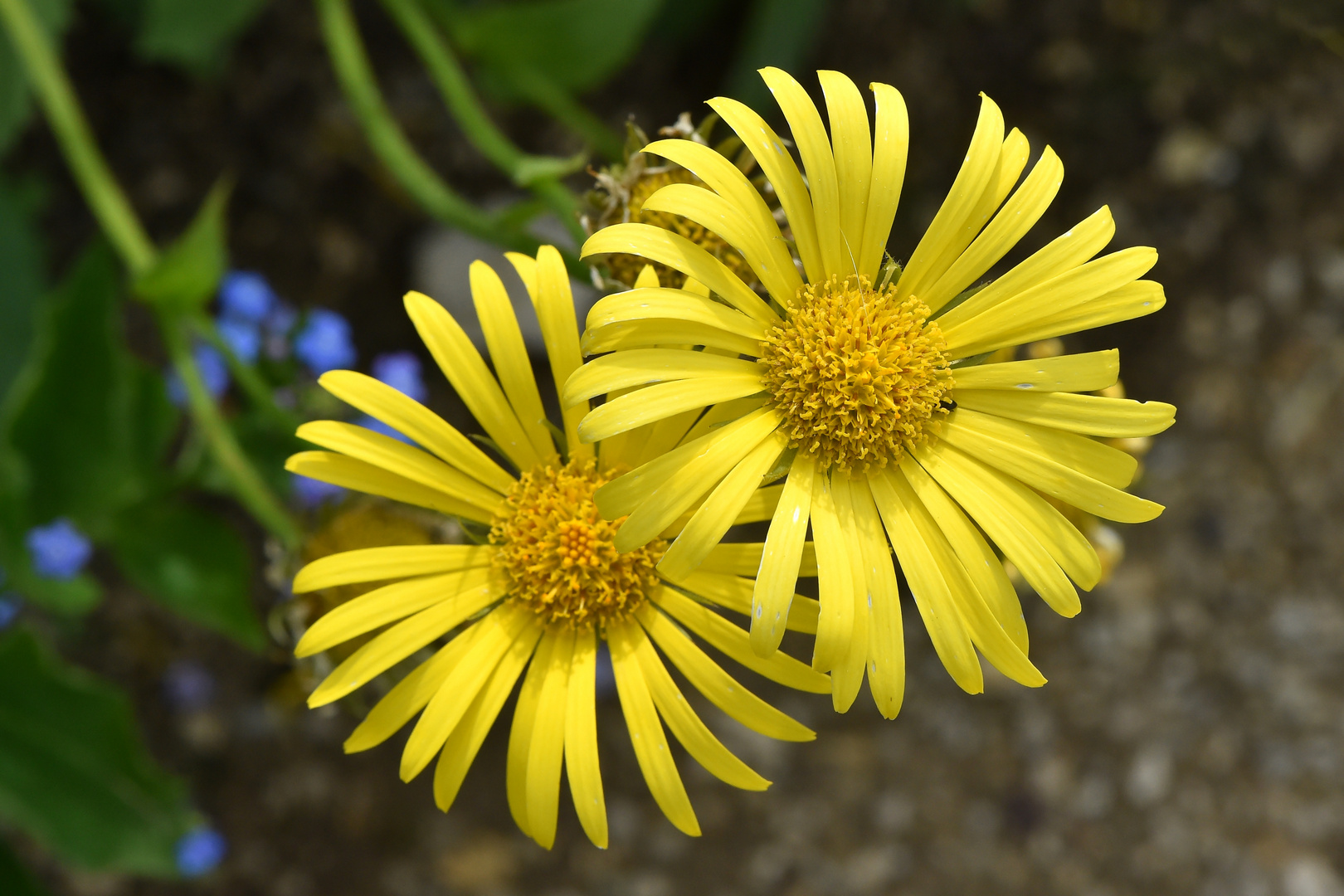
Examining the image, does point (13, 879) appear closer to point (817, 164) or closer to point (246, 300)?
point (246, 300)

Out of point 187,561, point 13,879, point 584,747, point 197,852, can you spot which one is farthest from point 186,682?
point 584,747

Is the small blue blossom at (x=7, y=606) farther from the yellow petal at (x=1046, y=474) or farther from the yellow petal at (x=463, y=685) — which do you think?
the yellow petal at (x=1046, y=474)

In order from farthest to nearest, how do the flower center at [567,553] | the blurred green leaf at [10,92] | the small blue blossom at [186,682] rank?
the small blue blossom at [186,682], the blurred green leaf at [10,92], the flower center at [567,553]

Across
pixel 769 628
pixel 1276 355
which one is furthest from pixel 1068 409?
pixel 1276 355

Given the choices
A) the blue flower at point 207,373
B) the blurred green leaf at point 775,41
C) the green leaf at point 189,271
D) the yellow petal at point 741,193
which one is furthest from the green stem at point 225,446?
the blurred green leaf at point 775,41

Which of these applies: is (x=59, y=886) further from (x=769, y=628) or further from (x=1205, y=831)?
(x=1205, y=831)

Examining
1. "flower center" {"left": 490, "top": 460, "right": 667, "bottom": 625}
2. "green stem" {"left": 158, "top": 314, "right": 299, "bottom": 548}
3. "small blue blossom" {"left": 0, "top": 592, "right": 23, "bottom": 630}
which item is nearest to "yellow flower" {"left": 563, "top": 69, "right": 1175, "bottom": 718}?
"flower center" {"left": 490, "top": 460, "right": 667, "bottom": 625}

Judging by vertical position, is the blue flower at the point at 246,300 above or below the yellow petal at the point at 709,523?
above

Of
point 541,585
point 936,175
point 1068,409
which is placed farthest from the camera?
point 936,175
